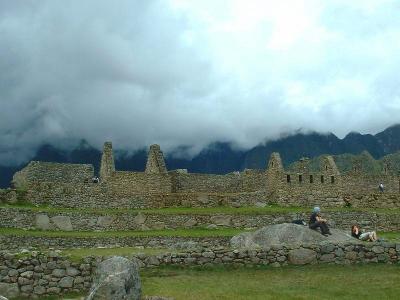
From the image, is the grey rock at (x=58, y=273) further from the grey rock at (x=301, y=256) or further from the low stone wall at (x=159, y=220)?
the low stone wall at (x=159, y=220)

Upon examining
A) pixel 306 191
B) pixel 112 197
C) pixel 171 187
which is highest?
pixel 171 187

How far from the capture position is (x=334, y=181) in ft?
148

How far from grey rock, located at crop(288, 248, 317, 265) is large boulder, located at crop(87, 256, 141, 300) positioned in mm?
7516

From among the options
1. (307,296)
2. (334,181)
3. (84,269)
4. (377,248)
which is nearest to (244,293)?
(307,296)

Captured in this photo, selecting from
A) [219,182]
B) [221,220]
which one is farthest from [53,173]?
[221,220]

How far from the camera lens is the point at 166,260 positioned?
2125 centimetres

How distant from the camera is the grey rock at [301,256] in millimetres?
21734

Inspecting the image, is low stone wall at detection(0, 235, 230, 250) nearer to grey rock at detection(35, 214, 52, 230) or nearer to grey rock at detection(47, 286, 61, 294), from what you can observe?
grey rock at detection(35, 214, 52, 230)

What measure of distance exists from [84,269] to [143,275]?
207 cm

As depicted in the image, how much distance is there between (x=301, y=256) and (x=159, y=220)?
13719 millimetres

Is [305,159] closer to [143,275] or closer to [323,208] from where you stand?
[323,208]

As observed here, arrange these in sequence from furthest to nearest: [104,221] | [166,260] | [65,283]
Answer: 1. [104,221]
2. [166,260]
3. [65,283]

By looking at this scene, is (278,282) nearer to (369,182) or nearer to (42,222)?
(42,222)

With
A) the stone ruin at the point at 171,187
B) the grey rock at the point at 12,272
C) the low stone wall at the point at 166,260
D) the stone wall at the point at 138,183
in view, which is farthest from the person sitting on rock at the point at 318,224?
the stone wall at the point at 138,183
